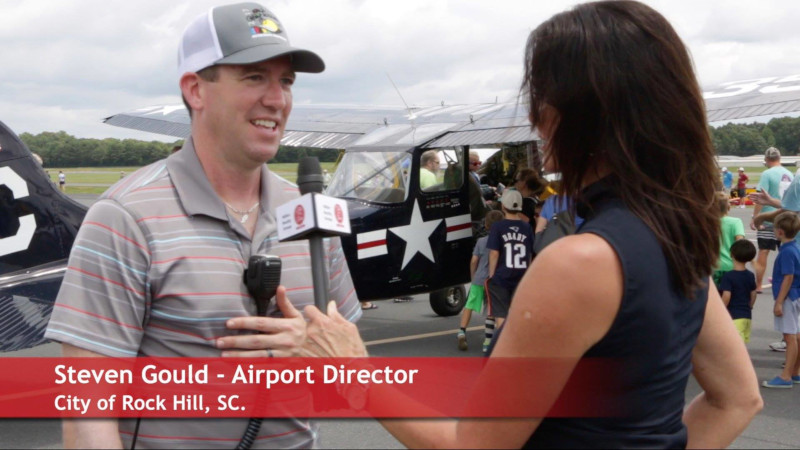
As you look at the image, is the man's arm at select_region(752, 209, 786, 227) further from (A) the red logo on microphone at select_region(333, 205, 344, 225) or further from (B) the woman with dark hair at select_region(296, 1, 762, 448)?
(A) the red logo on microphone at select_region(333, 205, 344, 225)

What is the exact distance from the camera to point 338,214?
5.69 feet

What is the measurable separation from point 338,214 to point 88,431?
0.69 metres

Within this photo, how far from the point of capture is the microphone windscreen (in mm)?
1873

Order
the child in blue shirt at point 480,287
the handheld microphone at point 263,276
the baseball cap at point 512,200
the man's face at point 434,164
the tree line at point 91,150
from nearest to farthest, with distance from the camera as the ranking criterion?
the handheld microphone at point 263,276, the baseball cap at point 512,200, the child in blue shirt at point 480,287, the man's face at point 434,164, the tree line at point 91,150

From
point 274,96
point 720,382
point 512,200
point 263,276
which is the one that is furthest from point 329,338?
point 512,200

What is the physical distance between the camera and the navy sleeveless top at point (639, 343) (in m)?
1.47

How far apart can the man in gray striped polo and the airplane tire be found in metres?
8.78

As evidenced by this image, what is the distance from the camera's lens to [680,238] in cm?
156

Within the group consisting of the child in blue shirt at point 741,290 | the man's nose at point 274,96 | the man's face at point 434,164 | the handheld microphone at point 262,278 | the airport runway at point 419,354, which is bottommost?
the airport runway at point 419,354

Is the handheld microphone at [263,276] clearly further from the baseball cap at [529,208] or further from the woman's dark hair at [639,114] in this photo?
the baseball cap at [529,208]

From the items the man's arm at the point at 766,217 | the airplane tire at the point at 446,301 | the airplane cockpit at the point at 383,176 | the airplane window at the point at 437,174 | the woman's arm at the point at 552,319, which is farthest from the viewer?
the airplane tire at the point at 446,301

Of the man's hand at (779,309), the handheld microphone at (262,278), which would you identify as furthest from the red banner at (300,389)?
the man's hand at (779,309)

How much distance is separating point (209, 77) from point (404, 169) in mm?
7910

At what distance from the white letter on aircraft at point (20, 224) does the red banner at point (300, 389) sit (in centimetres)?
505
